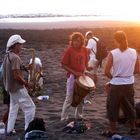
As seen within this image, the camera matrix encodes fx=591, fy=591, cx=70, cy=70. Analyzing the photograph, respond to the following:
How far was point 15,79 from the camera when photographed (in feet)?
31.1

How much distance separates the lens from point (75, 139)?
31.6 feet

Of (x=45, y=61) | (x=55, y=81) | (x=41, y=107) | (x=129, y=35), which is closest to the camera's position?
(x=41, y=107)

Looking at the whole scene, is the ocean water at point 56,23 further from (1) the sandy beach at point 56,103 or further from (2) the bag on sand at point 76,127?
(2) the bag on sand at point 76,127

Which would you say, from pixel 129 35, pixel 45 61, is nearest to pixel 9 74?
pixel 45 61

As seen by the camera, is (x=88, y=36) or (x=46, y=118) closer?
(x=46, y=118)

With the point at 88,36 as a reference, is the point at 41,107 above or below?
below

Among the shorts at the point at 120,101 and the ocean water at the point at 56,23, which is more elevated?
the shorts at the point at 120,101

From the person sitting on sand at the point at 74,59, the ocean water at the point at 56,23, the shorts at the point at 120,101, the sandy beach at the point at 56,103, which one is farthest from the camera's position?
the ocean water at the point at 56,23

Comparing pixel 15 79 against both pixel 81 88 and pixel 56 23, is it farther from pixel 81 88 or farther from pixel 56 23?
pixel 56 23

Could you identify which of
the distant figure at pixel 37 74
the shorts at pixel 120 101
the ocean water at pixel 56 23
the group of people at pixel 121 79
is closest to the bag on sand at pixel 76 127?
the group of people at pixel 121 79

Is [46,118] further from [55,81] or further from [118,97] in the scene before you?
[55,81]

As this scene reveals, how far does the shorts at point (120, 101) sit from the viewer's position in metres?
9.50

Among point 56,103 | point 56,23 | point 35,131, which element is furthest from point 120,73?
point 56,23

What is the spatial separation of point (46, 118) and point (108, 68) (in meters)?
2.24
